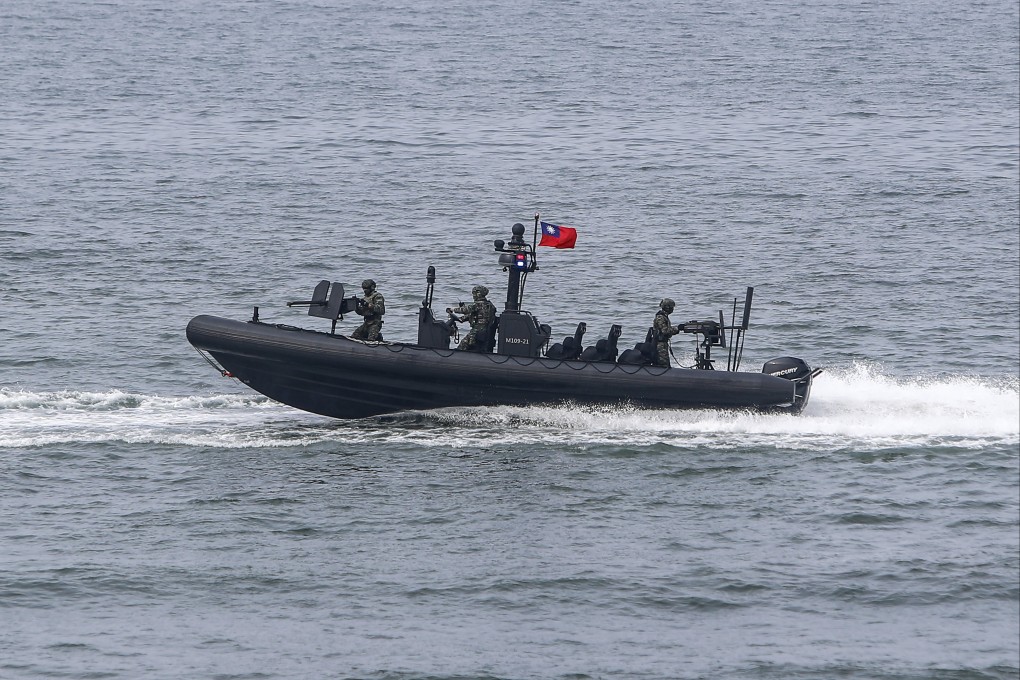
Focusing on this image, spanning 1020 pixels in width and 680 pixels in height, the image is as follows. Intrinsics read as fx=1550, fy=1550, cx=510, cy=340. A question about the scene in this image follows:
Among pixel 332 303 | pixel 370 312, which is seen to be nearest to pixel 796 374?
pixel 370 312

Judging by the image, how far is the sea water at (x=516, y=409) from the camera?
65.9 feet

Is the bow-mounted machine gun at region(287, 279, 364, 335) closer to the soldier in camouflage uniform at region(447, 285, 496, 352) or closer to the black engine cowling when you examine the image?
the soldier in camouflage uniform at region(447, 285, 496, 352)

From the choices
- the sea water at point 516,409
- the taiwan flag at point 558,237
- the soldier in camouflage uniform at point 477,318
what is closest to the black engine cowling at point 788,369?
the sea water at point 516,409

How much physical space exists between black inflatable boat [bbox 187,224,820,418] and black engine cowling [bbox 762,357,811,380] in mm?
17

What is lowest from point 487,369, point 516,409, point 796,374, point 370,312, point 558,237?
point 516,409

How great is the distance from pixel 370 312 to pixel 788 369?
24.1ft

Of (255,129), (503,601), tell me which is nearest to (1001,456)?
(503,601)

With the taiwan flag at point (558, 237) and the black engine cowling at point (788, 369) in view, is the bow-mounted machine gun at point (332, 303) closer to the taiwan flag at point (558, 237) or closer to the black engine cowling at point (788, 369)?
the taiwan flag at point (558, 237)

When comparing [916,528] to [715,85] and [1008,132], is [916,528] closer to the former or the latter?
[1008,132]

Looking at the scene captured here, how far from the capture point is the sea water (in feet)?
65.9

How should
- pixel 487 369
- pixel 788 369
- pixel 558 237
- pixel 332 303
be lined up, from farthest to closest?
pixel 788 369, pixel 332 303, pixel 558 237, pixel 487 369

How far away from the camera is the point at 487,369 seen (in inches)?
1045

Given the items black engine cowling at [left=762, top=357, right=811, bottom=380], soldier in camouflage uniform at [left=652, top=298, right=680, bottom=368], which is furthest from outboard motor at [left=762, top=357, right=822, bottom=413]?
soldier in camouflage uniform at [left=652, top=298, right=680, bottom=368]

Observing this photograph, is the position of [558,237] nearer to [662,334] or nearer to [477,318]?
[477,318]
